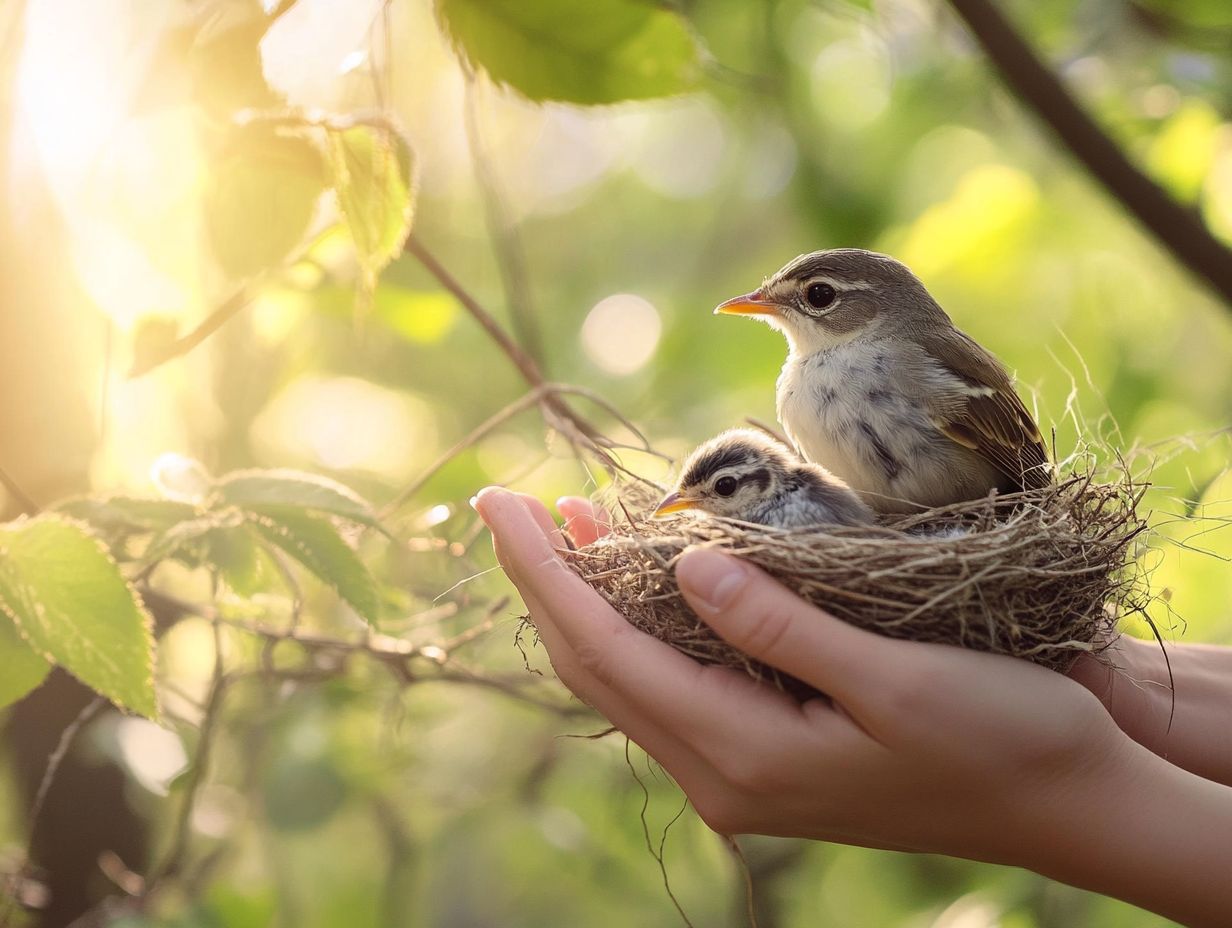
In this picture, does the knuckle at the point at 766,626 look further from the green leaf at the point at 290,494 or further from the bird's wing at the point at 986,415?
the bird's wing at the point at 986,415

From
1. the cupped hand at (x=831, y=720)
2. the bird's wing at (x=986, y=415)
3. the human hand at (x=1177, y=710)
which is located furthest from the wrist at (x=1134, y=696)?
the cupped hand at (x=831, y=720)

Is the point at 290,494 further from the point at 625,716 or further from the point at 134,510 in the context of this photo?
the point at 625,716

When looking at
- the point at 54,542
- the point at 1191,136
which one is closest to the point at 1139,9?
the point at 1191,136

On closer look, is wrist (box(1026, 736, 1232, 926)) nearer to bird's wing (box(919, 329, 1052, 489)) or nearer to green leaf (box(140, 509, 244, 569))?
bird's wing (box(919, 329, 1052, 489))

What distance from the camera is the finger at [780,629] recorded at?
145 centimetres

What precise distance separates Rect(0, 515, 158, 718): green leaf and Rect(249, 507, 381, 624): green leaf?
0.26m

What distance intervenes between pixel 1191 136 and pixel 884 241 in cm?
100

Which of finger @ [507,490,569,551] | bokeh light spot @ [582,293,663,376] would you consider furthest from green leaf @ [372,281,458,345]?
bokeh light spot @ [582,293,663,376]

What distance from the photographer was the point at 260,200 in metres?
1.46

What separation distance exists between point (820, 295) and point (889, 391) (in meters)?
0.31

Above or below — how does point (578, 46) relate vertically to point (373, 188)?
above

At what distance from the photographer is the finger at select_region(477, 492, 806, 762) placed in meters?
1.56

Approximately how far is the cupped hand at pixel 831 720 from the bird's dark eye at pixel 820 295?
99cm

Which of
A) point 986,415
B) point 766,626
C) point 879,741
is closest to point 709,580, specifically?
point 766,626
